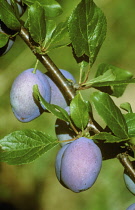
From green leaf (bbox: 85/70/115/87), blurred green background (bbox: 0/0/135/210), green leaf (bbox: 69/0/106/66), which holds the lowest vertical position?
blurred green background (bbox: 0/0/135/210)

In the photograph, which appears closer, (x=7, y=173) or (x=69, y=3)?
(x=69, y=3)

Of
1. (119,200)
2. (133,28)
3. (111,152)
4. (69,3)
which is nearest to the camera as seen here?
(111,152)

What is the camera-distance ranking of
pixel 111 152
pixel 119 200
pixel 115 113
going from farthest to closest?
pixel 119 200 < pixel 111 152 < pixel 115 113

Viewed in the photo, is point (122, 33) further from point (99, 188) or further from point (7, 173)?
point (7, 173)

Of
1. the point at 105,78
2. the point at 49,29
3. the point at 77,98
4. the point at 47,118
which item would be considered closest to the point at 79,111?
the point at 77,98

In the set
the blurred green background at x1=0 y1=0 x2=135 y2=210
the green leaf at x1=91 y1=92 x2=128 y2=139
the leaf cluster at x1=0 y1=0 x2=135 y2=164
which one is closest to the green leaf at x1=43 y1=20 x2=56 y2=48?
the leaf cluster at x1=0 y1=0 x2=135 y2=164

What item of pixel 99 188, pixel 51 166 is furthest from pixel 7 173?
pixel 99 188

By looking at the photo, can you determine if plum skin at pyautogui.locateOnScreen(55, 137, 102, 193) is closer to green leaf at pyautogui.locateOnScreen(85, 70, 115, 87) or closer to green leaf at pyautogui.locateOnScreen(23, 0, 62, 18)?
green leaf at pyautogui.locateOnScreen(85, 70, 115, 87)
